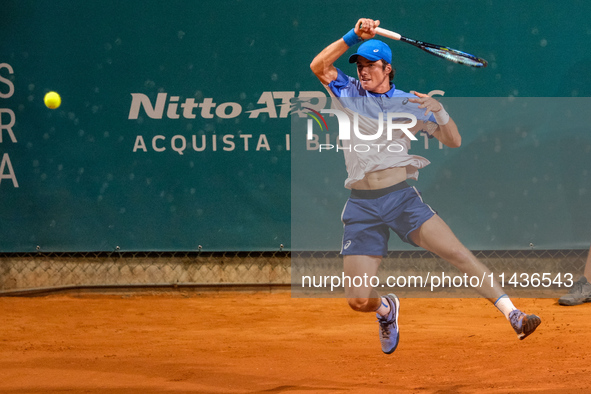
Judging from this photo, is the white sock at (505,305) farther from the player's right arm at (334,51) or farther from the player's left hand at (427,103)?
the player's right arm at (334,51)

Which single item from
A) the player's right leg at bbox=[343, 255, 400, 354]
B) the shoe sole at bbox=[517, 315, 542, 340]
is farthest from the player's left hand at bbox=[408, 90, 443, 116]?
the shoe sole at bbox=[517, 315, 542, 340]

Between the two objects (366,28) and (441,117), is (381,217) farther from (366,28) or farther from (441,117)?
(366,28)

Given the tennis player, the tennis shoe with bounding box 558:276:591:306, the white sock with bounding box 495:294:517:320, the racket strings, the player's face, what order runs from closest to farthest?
the white sock with bounding box 495:294:517:320 → the tennis player → the player's face → the racket strings → the tennis shoe with bounding box 558:276:591:306

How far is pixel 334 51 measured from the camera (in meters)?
3.55

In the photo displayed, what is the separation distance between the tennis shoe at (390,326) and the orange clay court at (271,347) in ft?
0.48

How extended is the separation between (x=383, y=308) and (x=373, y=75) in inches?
49.6

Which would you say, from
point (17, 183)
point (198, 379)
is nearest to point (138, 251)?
point (17, 183)

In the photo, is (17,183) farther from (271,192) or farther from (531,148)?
(531,148)

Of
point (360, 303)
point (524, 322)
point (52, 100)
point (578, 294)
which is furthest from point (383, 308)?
point (52, 100)

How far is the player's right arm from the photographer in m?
3.39

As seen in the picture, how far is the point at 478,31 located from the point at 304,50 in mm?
1449

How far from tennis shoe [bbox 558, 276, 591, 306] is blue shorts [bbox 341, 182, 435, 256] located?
2495 millimetres

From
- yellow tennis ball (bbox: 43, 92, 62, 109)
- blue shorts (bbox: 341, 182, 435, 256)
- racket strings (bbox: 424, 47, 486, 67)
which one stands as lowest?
blue shorts (bbox: 341, 182, 435, 256)

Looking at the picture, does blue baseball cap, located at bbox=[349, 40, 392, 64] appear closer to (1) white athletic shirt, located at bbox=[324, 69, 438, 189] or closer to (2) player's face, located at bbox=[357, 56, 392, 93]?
(2) player's face, located at bbox=[357, 56, 392, 93]
